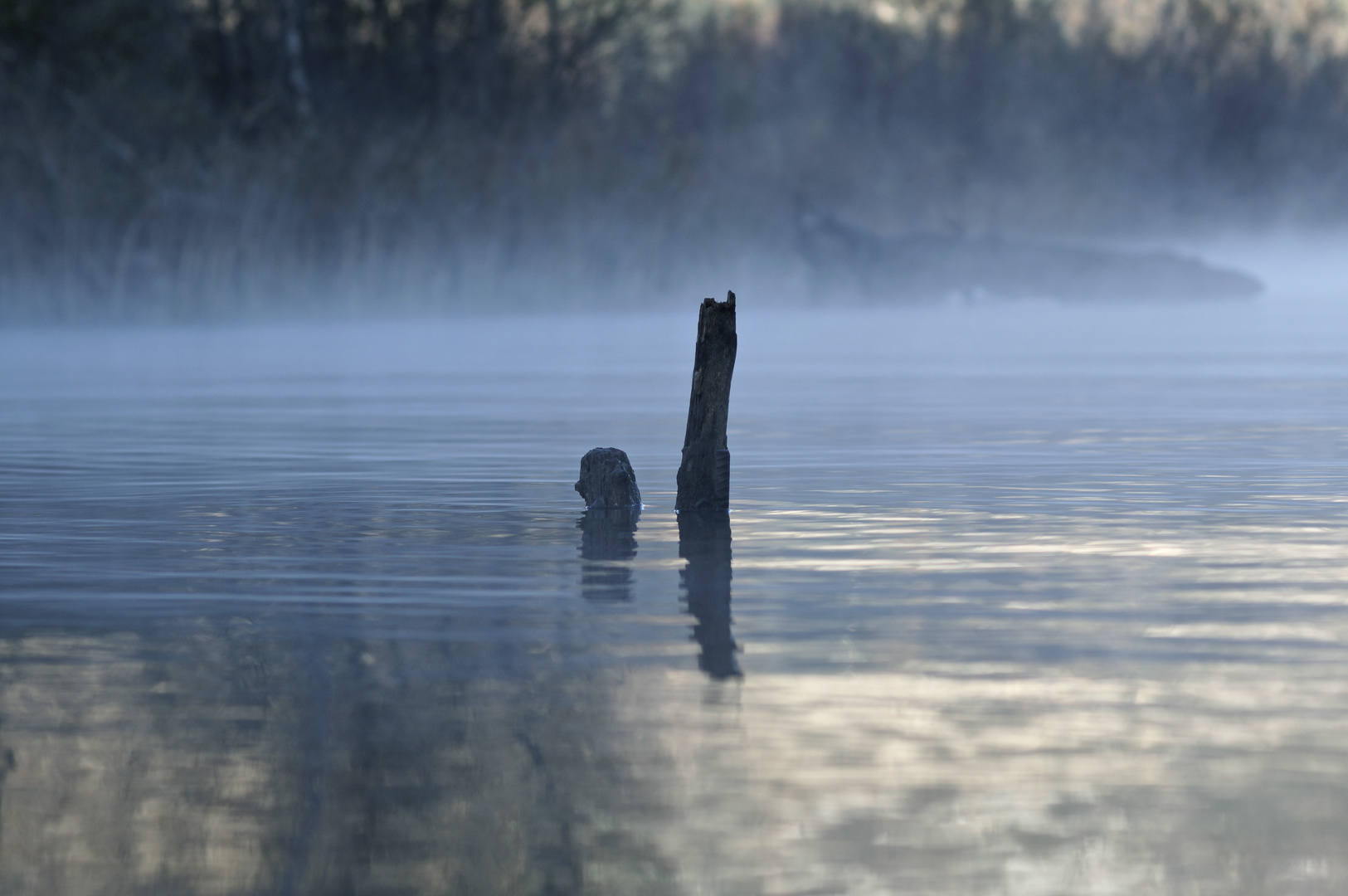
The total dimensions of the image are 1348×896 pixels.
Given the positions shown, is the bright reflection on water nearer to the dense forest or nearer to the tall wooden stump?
the tall wooden stump

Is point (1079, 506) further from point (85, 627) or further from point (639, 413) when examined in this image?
point (639, 413)

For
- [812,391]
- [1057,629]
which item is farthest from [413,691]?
[812,391]

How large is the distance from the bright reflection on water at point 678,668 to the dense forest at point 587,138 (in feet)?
55.6

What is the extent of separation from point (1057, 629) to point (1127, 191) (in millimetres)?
57292

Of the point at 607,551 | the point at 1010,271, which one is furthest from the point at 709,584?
the point at 1010,271

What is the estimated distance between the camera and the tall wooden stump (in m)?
6.93

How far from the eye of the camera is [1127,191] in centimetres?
6006

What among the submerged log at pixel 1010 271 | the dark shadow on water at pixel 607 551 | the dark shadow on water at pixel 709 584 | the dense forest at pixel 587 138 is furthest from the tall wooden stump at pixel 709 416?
the submerged log at pixel 1010 271

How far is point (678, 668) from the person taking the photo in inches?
165

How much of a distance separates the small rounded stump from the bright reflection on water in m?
0.12

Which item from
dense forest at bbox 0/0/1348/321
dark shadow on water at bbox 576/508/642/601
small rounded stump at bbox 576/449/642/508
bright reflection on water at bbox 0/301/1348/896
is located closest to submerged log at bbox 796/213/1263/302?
dense forest at bbox 0/0/1348/321

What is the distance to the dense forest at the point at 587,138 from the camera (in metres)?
26.5

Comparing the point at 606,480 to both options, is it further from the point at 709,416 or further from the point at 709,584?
the point at 709,584

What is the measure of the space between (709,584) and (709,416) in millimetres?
1730
